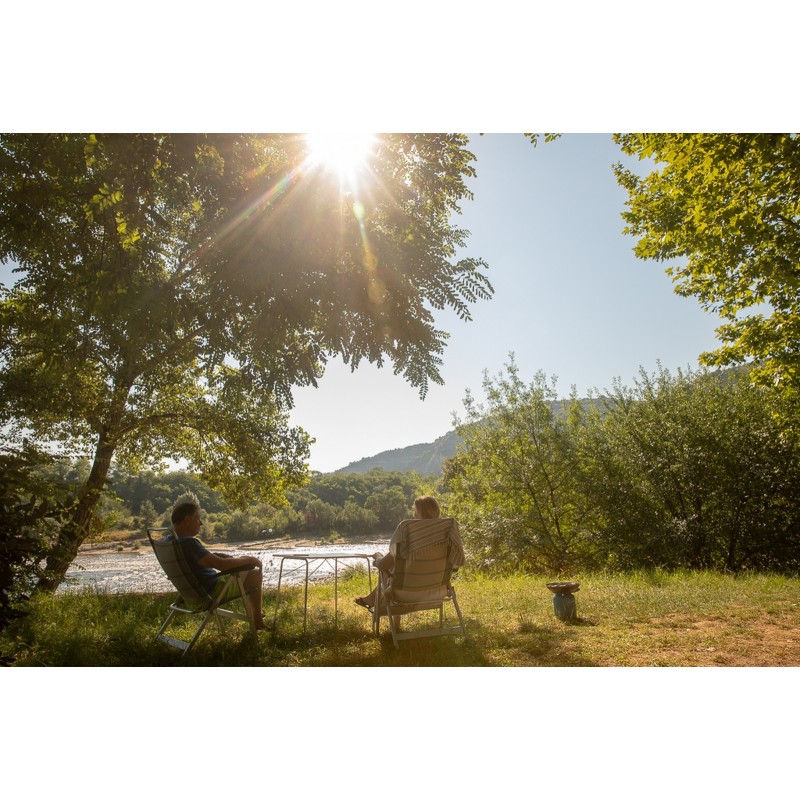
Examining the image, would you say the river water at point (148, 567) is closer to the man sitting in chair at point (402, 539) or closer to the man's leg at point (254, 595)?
the man's leg at point (254, 595)

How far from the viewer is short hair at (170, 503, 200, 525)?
3813 millimetres

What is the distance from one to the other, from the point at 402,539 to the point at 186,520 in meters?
1.73

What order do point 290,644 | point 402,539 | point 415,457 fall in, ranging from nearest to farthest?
point 402,539, point 290,644, point 415,457

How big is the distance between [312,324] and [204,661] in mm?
2454

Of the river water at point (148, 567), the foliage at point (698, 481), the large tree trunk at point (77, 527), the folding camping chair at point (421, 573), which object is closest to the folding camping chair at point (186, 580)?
the large tree trunk at point (77, 527)

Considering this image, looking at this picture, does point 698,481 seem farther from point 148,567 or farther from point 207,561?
point 148,567

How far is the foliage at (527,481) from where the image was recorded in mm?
10031

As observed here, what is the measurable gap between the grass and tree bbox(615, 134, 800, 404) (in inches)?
138

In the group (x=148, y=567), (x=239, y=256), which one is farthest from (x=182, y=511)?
(x=148, y=567)

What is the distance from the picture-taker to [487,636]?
12.8 feet

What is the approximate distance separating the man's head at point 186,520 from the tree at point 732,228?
5.35 meters
